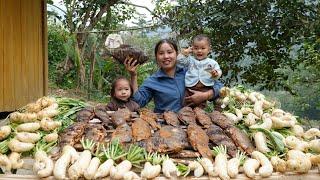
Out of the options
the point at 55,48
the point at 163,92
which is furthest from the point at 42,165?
the point at 55,48

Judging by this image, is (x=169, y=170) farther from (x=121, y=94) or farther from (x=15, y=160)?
(x=121, y=94)

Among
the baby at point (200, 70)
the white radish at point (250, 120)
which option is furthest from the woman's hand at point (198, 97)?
the white radish at point (250, 120)

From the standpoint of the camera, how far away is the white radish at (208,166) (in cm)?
A: 219

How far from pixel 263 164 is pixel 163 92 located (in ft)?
5.07

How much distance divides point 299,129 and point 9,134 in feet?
5.48

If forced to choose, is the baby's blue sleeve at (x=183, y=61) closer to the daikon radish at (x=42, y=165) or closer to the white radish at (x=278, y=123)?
the white radish at (x=278, y=123)

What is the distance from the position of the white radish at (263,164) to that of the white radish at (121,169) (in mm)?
637

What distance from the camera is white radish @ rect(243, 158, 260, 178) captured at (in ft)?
7.27

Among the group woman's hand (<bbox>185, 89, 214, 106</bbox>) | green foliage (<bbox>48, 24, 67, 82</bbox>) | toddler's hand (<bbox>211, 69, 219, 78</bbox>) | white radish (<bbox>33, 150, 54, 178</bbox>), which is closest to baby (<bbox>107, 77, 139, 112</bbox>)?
woman's hand (<bbox>185, 89, 214, 106</bbox>)

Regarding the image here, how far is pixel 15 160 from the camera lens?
7.62 feet

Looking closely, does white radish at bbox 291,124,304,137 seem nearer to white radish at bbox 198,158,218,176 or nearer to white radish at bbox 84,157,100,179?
white radish at bbox 198,158,218,176

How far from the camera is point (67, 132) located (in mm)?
2469

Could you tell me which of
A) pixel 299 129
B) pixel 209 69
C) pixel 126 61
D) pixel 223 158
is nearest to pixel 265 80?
pixel 209 69

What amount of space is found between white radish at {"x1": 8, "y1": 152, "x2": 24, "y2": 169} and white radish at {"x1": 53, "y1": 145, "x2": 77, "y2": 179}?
0.79 feet
